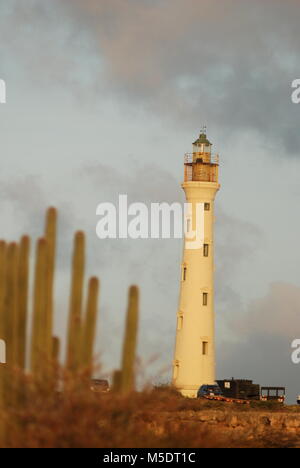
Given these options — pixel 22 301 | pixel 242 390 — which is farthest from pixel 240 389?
pixel 22 301

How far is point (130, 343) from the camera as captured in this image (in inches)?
864

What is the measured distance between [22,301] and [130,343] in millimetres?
2213

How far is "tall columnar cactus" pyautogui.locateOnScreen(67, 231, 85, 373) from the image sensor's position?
21797 mm

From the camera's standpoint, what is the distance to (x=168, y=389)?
22.9 m

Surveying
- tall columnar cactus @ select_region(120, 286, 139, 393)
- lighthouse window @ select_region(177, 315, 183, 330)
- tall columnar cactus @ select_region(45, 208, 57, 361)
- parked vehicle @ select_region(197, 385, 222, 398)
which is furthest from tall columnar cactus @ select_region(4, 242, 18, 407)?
lighthouse window @ select_region(177, 315, 183, 330)

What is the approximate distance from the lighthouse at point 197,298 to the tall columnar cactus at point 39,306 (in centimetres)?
3811

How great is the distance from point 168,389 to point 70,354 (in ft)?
7.14

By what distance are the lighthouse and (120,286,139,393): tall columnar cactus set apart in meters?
37.8

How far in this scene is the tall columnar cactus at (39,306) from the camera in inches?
864

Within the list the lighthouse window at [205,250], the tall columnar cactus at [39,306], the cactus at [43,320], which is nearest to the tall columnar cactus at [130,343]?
the cactus at [43,320]
